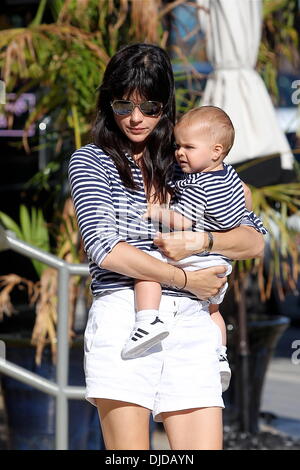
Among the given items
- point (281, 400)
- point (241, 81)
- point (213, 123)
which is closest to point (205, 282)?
point (213, 123)

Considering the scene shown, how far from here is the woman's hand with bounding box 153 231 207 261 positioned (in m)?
2.70

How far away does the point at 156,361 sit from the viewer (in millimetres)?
2693

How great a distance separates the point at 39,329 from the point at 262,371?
4.87 feet

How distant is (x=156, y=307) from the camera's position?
266cm

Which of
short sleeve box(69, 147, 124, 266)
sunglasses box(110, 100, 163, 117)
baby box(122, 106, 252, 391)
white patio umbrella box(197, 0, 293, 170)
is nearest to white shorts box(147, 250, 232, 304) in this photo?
baby box(122, 106, 252, 391)

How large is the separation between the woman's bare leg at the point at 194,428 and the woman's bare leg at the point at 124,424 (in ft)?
0.25

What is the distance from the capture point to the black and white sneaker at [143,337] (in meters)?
2.60

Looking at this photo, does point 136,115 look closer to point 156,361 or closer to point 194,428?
point 156,361

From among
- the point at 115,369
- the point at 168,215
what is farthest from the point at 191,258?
the point at 115,369

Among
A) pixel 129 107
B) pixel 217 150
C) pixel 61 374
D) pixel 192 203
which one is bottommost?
pixel 61 374

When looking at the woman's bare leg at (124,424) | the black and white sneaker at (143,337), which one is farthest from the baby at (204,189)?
the woman's bare leg at (124,424)

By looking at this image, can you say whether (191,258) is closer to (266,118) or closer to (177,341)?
(177,341)

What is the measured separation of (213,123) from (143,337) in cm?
60

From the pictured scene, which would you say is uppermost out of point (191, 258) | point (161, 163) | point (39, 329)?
point (161, 163)
